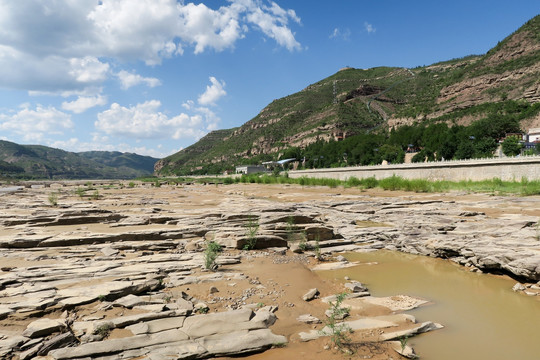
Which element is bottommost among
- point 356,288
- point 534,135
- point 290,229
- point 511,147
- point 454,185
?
point 356,288

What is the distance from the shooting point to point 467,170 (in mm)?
42500

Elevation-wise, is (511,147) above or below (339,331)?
above

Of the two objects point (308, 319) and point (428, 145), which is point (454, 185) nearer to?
point (308, 319)

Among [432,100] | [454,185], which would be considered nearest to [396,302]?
[454,185]

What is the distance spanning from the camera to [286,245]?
1336cm

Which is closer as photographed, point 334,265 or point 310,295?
point 310,295

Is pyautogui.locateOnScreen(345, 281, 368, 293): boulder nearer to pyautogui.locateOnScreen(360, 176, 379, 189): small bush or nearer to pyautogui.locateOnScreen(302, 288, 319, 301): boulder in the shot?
pyautogui.locateOnScreen(302, 288, 319, 301): boulder

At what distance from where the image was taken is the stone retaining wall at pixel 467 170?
35297 millimetres

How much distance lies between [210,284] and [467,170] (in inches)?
1809

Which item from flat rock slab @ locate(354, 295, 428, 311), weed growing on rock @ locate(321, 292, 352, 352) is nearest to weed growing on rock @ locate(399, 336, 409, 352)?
weed growing on rock @ locate(321, 292, 352, 352)

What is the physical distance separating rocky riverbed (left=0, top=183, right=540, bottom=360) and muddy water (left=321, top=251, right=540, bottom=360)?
0.49 metres

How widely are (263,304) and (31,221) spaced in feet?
53.3

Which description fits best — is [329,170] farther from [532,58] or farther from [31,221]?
[532,58]

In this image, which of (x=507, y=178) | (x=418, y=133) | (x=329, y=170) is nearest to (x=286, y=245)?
(x=507, y=178)
